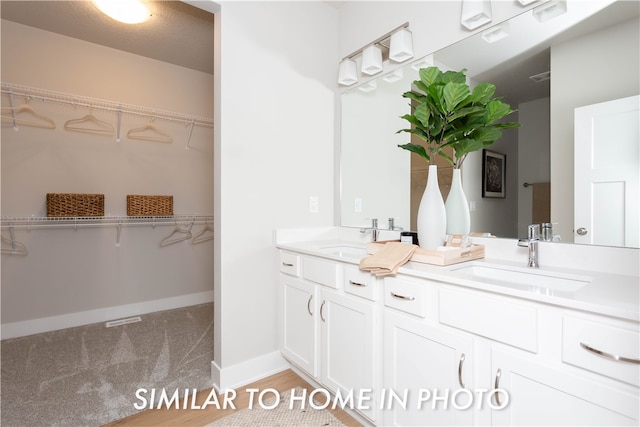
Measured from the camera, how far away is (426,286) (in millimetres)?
1221

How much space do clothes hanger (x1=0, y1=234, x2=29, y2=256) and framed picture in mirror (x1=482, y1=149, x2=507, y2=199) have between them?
11.4 feet

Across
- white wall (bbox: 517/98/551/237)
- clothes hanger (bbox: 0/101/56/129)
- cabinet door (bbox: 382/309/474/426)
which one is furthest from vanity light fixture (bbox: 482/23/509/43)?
clothes hanger (bbox: 0/101/56/129)

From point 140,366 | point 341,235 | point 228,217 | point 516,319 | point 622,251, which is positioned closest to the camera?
point 516,319

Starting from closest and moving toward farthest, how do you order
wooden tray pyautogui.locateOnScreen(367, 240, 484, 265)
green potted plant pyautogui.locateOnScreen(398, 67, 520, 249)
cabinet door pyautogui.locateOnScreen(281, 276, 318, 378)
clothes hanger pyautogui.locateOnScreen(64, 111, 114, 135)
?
wooden tray pyautogui.locateOnScreen(367, 240, 484, 265)
green potted plant pyautogui.locateOnScreen(398, 67, 520, 249)
cabinet door pyautogui.locateOnScreen(281, 276, 318, 378)
clothes hanger pyautogui.locateOnScreen(64, 111, 114, 135)

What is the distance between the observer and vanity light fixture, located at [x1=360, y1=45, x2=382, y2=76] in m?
2.13

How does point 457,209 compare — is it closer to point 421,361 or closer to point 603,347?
point 421,361

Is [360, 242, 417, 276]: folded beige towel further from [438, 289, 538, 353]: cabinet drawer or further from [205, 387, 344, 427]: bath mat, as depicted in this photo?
[205, 387, 344, 427]: bath mat

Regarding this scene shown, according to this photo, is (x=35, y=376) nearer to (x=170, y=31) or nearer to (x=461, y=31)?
(x=170, y=31)

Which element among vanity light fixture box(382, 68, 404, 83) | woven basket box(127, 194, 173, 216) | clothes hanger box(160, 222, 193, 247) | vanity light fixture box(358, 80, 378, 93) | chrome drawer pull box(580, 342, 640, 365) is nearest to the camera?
chrome drawer pull box(580, 342, 640, 365)

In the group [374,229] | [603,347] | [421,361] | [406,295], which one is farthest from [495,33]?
[421,361]

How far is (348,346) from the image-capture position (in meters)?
1.56

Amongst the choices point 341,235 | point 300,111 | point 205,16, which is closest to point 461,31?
point 300,111

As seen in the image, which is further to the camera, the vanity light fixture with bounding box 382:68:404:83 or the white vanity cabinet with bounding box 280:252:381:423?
the vanity light fixture with bounding box 382:68:404:83

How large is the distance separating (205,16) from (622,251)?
2981mm
